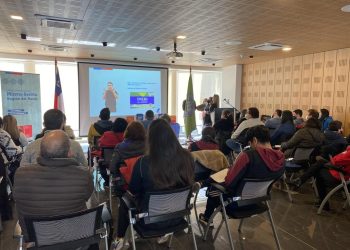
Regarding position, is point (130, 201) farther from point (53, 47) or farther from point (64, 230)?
point (53, 47)

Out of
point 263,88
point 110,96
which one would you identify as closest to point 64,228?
point 110,96

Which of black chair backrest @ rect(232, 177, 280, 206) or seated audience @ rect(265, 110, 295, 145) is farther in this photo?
seated audience @ rect(265, 110, 295, 145)

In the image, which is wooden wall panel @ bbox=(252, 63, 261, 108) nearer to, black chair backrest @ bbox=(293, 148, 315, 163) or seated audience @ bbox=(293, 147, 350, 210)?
black chair backrest @ bbox=(293, 148, 315, 163)

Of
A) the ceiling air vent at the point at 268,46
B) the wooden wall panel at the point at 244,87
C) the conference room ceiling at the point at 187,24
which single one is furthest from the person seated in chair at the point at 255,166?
the wooden wall panel at the point at 244,87

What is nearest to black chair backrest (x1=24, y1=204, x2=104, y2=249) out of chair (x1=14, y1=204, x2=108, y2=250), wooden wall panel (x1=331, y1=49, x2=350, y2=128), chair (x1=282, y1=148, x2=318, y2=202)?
chair (x1=14, y1=204, x2=108, y2=250)

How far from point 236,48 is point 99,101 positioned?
444 centimetres

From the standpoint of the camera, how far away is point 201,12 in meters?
4.00

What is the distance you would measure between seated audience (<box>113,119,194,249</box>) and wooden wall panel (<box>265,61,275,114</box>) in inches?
298

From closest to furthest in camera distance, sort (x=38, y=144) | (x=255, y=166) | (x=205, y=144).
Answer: (x=255, y=166), (x=38, y=144), (x=205, y=144)

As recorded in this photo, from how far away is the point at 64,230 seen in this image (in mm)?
1585

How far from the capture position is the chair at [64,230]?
1.50 metres

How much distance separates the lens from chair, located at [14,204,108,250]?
1503mm

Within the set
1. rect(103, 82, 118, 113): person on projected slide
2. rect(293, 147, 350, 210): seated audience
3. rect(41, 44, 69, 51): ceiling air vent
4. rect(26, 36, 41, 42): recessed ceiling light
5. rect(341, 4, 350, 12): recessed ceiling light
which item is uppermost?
rect(26, 36, 41, 42): recessed ceiling light

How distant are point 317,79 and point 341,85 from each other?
734 mm
